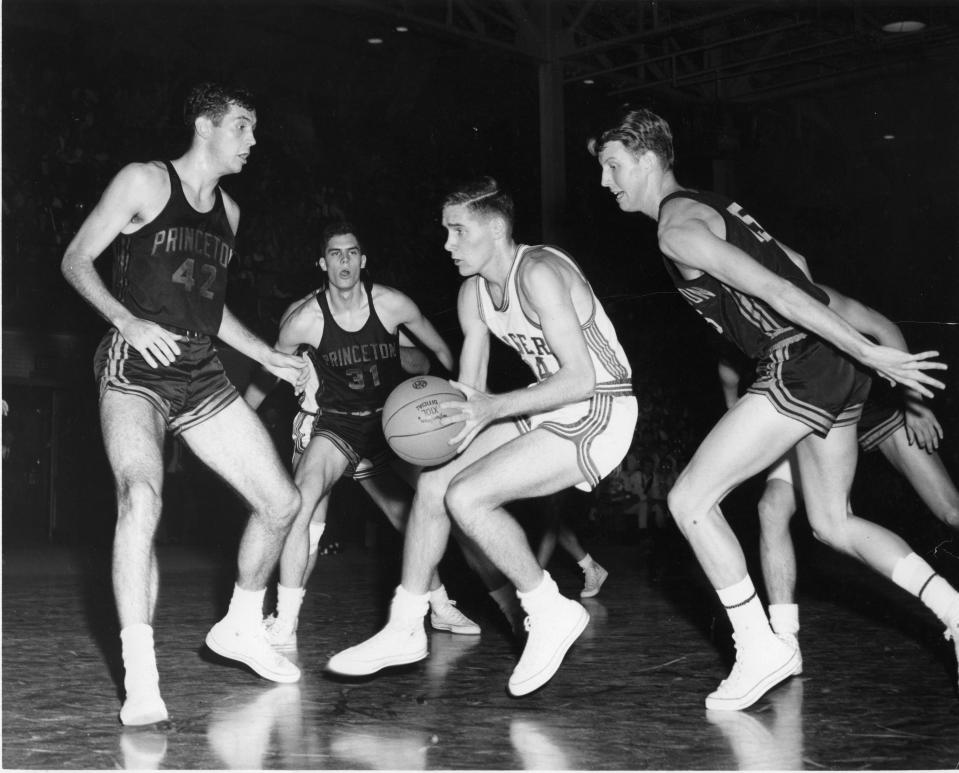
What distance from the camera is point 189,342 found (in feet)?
12.3

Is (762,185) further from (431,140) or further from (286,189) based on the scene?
(286,189)

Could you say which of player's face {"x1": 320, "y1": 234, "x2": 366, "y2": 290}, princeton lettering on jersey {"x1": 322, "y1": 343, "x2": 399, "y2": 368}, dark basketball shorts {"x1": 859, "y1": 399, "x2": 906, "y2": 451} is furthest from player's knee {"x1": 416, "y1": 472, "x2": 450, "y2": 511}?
dark basketball shorts {"x1": 859, "y1": 399, "x2": 906, "y2": 451}

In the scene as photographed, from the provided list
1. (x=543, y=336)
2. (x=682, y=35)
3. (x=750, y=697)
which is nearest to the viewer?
(x=750, y=697)

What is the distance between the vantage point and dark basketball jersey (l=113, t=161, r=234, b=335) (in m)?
3.70

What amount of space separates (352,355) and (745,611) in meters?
2.35

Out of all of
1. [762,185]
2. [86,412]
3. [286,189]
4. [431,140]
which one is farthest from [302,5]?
[762,185]

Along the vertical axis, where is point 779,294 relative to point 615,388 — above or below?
above

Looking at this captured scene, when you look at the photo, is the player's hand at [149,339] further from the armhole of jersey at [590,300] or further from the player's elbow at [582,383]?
the player's elbow at [582,383]

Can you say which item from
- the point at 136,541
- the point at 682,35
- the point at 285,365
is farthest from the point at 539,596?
the point at 682,35

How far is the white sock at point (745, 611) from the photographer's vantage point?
3.48 m

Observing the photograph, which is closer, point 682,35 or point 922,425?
point 922,425

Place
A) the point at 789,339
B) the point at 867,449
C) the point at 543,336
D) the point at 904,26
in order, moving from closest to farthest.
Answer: the point at 789,339 → the point at 543,336 → the point at 867,449 → the point at 904,26

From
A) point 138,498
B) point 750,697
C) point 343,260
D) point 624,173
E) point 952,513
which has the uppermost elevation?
point 624,173

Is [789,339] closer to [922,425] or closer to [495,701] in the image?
[922,425]
